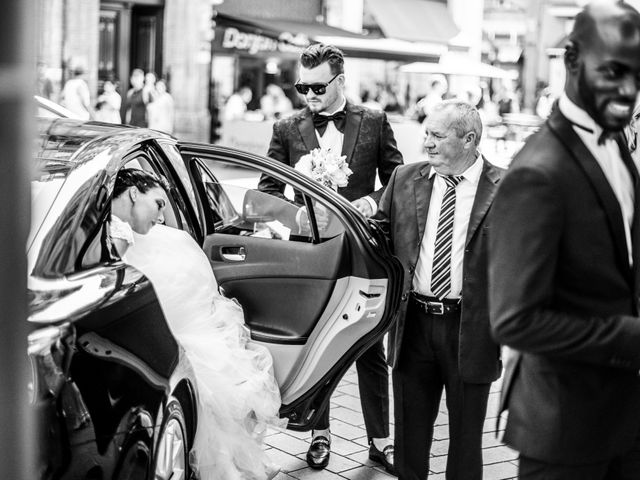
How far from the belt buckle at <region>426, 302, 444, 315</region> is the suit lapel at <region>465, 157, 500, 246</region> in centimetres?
28

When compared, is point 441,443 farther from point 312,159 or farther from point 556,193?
point 556,193

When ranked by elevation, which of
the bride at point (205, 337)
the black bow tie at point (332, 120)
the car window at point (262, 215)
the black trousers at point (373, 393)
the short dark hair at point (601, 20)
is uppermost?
the short dark hair at point (601, 20)

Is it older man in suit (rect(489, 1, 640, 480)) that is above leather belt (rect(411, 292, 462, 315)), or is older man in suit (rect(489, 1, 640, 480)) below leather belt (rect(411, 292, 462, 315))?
above

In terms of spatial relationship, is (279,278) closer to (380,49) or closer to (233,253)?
(233,253)

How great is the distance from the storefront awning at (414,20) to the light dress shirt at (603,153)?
3220cm

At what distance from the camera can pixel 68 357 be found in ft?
10.0

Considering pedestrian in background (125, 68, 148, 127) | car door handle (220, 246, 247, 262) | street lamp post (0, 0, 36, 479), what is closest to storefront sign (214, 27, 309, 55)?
pedestrian in background (125, 68, 148, 127)

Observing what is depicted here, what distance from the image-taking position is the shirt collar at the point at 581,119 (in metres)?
2.62

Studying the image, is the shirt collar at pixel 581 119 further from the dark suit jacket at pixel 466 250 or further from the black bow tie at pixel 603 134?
the dark suit jacket at pixel 466 250

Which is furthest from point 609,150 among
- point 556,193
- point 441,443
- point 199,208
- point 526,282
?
point 441,443

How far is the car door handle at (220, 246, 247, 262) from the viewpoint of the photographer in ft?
16.4

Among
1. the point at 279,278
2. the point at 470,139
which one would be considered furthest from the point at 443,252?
the point at 279,278

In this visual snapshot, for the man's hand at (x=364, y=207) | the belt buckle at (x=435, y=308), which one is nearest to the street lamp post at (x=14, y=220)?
the belt buckle at (x=435, y=308)

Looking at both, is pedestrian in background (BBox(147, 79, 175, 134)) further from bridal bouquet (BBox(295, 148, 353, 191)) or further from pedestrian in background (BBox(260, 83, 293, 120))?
bridal bouquet (BBox(295, 148, 353, 191))
